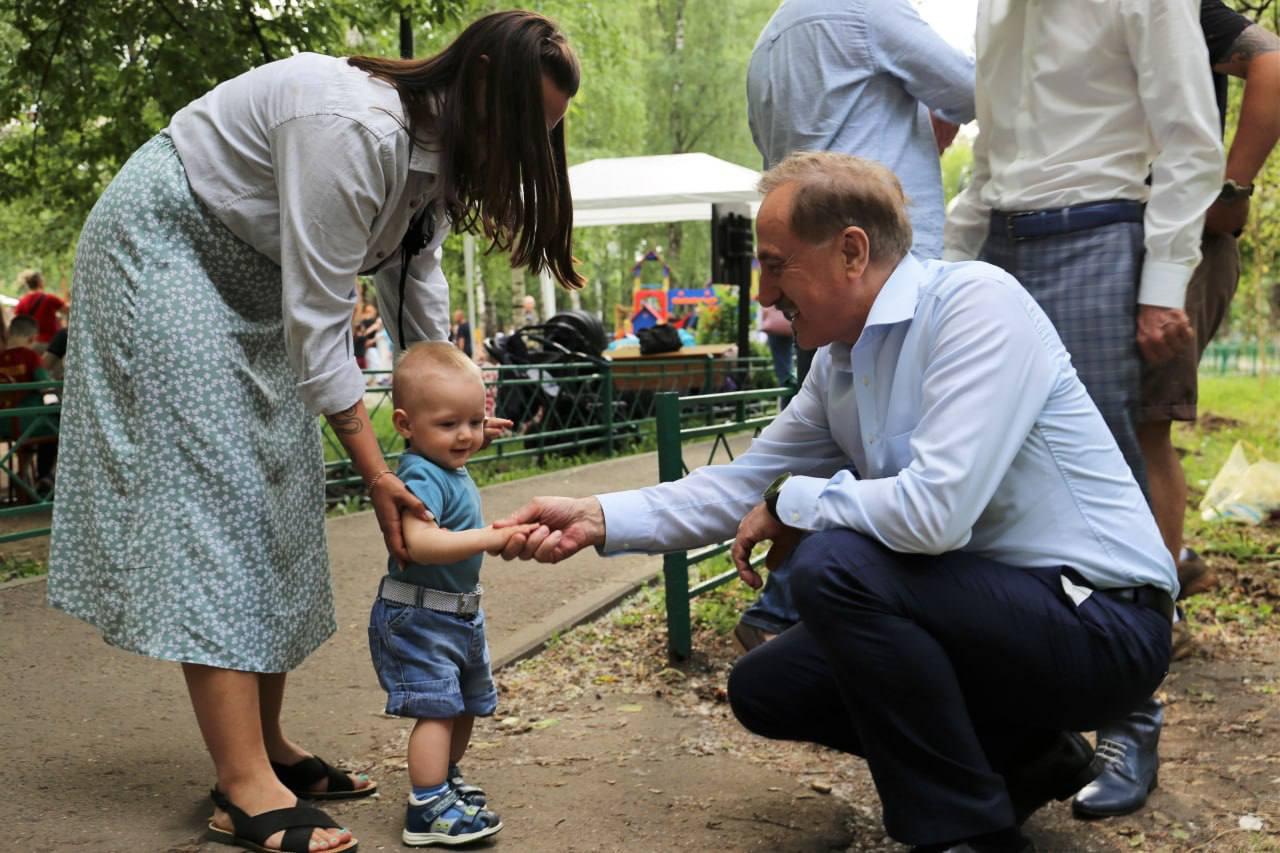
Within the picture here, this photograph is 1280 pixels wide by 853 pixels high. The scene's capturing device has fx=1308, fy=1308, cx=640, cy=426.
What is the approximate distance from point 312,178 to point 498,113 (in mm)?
→ 402

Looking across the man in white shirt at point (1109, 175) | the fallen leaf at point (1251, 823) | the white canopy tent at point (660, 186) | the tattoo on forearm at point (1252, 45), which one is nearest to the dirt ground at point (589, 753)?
the fallen leaf at point (1251, 823)

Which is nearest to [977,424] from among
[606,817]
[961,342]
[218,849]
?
[961,342]

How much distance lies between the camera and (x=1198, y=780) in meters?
3.32

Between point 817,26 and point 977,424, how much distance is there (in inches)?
74.5

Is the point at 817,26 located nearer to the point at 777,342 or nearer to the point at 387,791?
the point at 387,791

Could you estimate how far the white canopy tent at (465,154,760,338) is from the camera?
15.0m

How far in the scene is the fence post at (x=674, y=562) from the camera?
4227 millimetres

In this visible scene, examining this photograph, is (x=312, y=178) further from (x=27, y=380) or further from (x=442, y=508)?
(x=27, y=380)

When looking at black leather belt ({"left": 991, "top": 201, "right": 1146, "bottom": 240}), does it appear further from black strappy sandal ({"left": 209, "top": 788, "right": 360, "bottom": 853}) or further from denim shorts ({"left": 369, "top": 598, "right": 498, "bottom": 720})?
black strappy sandal ({"left": 209, "top": 788, "right": 360, "bottom": 853})

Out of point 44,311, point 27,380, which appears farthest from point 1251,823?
point 44,311

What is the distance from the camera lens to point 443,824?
2898mm

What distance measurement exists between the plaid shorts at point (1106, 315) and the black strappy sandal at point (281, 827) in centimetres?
210

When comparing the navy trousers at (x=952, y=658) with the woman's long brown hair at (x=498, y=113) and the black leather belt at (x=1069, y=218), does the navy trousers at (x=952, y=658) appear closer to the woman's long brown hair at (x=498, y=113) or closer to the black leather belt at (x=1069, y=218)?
the woman's long brown hair at (x=498, y=113)

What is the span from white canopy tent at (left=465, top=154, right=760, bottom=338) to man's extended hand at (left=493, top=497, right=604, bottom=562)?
452 inches
